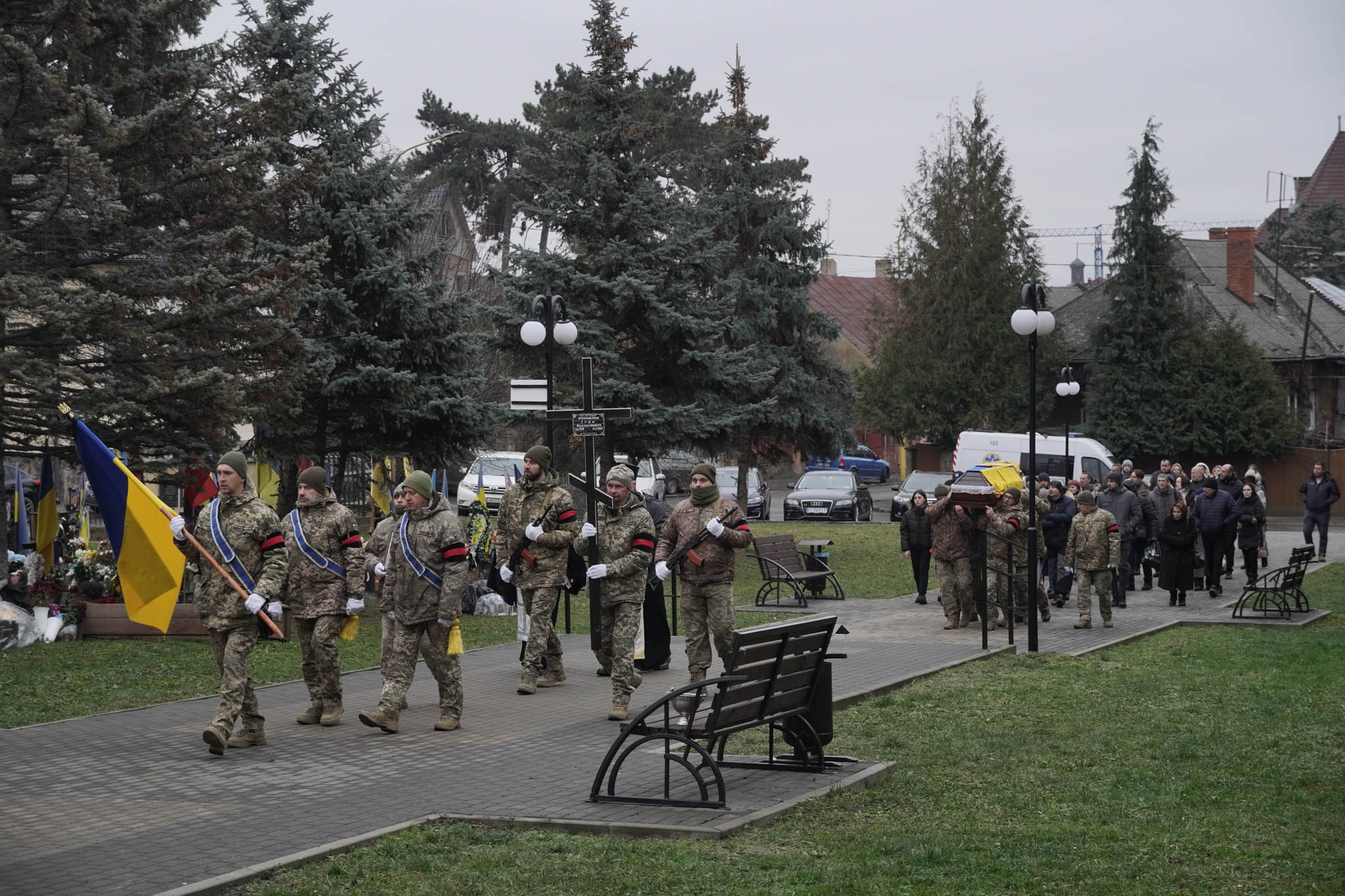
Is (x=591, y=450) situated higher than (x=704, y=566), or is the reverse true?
(x=591, y=450)

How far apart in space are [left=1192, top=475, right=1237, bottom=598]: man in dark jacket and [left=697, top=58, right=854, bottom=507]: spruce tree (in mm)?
10597

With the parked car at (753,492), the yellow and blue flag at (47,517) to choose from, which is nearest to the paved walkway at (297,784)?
the yellow and blue flag at (47,517)

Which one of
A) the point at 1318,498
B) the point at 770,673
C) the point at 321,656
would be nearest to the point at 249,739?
the point at 321,656

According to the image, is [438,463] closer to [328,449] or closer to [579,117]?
[328,449]

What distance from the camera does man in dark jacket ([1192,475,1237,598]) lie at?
22594 mm

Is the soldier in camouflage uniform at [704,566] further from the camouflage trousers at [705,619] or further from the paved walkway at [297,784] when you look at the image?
the paved walkway at [297,784]

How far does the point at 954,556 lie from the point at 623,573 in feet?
25.6

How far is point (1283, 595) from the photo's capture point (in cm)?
1936

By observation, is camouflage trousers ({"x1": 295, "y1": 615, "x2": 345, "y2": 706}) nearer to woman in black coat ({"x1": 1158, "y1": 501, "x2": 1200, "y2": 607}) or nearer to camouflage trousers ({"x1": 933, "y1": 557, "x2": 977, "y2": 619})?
camouflage trousers ({"x1": 933, "y1": 557, "x2": 977, "y2": 619})

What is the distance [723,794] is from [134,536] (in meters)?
5.13

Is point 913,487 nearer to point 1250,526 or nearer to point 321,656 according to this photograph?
point 1250,526

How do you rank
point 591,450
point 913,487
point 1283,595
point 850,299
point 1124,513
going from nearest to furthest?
1. point 591,450
2. point 1283,595
3. point 1124,513
4. point 913,487
5. point 850,299

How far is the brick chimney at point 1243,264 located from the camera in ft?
194

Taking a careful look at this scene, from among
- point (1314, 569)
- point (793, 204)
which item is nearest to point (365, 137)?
point (793, 204)
